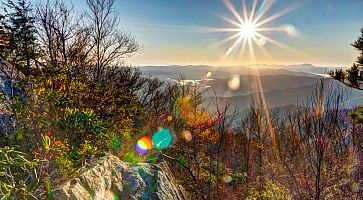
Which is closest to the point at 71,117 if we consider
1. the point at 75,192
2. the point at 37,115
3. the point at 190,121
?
the point at 37,115

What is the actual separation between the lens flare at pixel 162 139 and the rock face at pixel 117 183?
1056 cm

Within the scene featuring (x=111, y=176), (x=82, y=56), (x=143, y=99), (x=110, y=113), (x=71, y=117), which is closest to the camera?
(x=111, y=176)

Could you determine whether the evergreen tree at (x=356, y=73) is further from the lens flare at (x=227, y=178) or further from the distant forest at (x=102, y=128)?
the lens flare at (x=227, y=178)

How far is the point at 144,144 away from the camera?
14688mm

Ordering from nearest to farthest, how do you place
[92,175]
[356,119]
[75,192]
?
[75,192] → [92,175] → [356,119]

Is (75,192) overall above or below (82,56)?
below

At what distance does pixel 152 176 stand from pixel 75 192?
1.93 meters

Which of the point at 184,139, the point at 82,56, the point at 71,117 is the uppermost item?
the point at 82,56

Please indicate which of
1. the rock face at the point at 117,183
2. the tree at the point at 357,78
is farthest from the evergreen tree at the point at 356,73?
the rock face at the point at 117,183

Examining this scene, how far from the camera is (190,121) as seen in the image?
70.4ft

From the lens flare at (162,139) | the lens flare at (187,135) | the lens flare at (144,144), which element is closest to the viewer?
the lens flare at (144,144)

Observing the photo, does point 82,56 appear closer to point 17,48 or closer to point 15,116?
point 17,48

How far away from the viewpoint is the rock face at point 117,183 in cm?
371

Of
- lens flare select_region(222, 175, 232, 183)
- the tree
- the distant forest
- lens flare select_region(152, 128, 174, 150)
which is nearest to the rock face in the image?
the distant forest
